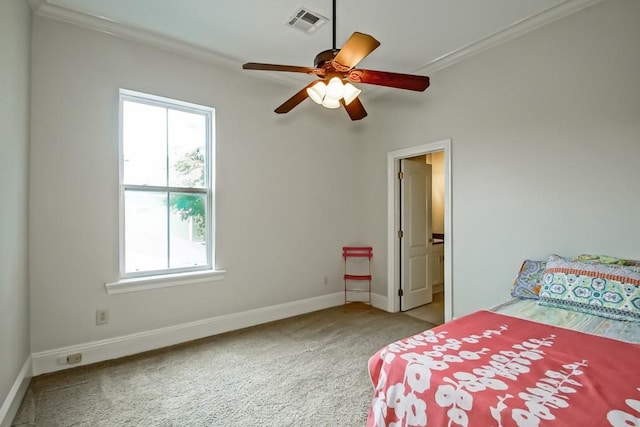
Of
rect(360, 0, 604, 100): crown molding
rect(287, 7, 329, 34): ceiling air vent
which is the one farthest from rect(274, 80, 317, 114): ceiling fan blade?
rect(360, 0, 604, 100): crown molding

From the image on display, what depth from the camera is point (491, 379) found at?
4.13 ft

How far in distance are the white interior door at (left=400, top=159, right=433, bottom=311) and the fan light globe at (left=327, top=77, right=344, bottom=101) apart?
236 centimetres

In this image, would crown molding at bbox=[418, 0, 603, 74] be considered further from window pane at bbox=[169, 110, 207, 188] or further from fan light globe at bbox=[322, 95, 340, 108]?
window pane at bbox=[169, 110, 207, 188]

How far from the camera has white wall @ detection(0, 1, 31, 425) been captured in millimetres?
1867

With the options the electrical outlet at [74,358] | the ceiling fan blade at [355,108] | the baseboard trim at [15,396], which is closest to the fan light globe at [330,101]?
the ceiling fan blade at [355,108]

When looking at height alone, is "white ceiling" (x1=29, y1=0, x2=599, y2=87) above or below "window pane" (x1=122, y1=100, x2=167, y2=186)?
above

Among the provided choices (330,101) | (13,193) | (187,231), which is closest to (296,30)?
(330,101)

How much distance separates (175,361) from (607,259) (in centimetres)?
354

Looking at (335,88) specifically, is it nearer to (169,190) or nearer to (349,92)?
(349,92)

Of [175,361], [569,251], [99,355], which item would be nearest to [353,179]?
[569,251]

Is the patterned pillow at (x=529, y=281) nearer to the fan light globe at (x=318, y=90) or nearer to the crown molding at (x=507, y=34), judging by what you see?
the crown molding at (x=507, y=34)

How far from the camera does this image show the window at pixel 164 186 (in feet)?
9.69

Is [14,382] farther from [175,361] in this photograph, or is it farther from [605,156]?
[605,156]

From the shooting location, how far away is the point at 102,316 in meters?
2.76
